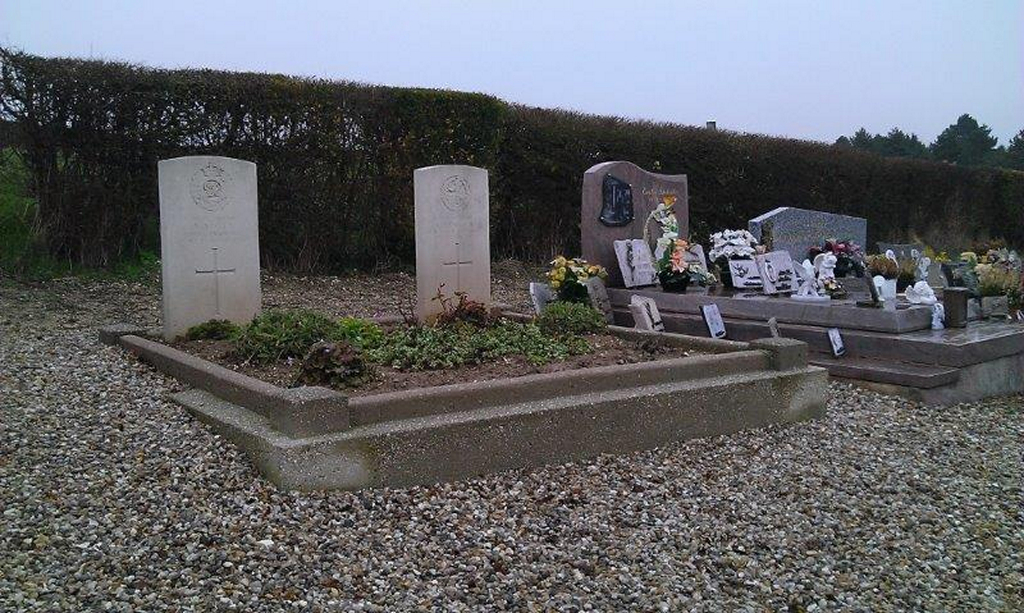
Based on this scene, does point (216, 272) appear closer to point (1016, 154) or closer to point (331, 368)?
point (331, 368)

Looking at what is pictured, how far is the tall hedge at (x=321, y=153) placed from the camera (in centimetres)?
927

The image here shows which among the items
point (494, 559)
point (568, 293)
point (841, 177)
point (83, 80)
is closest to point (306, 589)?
point (494, 559)

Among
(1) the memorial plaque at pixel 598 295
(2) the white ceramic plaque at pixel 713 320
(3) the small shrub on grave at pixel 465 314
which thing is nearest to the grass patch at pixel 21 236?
(3) the small shrub on grave at pixel 465 314

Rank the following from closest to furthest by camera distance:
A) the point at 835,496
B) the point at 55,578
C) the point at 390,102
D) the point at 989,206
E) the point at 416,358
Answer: the point at 55,578
the point at 835,496
the point at 416,358
the point at 390,102
the point at 989,206

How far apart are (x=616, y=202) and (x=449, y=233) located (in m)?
2.88

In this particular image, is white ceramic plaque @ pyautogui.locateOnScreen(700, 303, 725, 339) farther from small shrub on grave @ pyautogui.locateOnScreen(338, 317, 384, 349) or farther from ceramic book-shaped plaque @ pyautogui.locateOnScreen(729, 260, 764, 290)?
small shrub on grave @ pyautogui.locateOnScreen(338, 317, 384, 349)

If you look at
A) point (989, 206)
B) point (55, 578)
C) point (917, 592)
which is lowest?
point (917, 592)

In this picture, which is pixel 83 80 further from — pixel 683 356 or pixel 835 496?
pixel 835 496

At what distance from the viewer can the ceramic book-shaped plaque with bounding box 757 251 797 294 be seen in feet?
32.0

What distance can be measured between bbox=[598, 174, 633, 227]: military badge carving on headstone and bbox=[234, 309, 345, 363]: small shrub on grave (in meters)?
4.23

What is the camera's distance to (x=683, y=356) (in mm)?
6457

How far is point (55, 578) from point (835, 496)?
3674mm

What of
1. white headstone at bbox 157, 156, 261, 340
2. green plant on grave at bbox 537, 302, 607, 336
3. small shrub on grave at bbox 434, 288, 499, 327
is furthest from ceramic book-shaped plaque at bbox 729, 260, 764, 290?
white headstone at bbox 157, 156, 261, 340

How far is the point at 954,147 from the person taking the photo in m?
49.0
